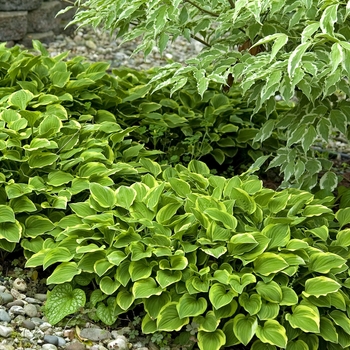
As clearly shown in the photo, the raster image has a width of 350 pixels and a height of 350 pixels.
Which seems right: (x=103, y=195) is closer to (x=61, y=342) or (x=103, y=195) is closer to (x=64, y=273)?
(x=64, y=273)

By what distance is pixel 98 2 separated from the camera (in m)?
3.63

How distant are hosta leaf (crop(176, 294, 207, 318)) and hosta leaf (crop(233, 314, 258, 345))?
0.46ft

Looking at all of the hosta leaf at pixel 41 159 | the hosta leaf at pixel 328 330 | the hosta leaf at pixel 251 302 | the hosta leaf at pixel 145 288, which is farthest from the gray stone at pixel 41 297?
the hosta leaf at pixel 328 330

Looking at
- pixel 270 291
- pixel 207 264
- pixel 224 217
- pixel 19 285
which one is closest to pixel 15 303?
pixel 19 285

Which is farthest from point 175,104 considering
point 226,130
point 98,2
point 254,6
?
point 254,6

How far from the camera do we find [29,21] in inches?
264

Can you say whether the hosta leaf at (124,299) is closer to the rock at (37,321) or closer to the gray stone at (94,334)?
the gray stone at (94,334)

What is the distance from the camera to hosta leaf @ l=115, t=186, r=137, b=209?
2.94 metres

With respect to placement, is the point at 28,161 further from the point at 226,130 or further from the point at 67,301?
the point at 226,130

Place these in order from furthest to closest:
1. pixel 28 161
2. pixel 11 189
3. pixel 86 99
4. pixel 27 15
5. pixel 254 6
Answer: pixel 27 15 < pixel 86 99 < pixel 28 161 < pixel 11 189 < pixel 254 6

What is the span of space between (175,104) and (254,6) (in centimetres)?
161

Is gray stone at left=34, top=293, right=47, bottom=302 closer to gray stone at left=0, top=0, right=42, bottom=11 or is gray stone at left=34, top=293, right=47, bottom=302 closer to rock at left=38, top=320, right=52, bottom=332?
Answer: rock at left=38, top=320, right=52, bottom=332

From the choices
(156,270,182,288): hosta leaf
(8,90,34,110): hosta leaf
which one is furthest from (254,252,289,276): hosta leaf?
(8,90,34,110): hosta leaf

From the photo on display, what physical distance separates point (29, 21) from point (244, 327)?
498 cm
